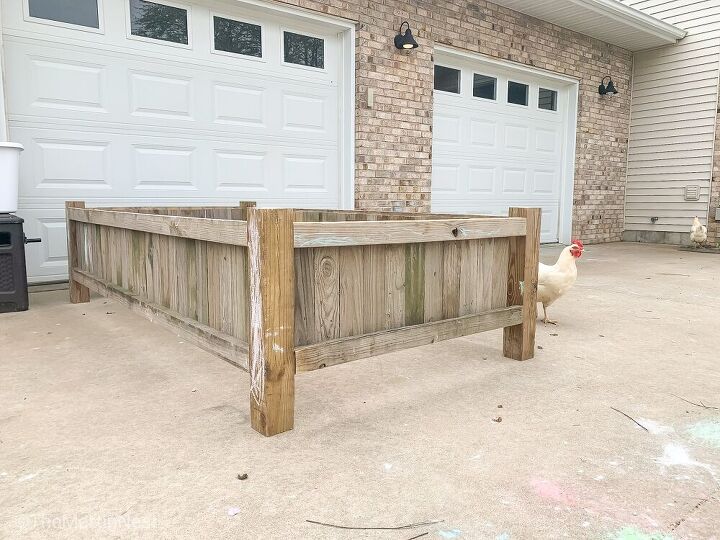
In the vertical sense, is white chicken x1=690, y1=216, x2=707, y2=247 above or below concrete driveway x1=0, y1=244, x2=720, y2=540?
above

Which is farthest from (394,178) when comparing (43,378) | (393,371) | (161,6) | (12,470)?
(12,470)

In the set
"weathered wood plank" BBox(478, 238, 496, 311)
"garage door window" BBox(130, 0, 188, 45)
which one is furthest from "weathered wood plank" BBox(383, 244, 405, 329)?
"garage door window" BBox(130, 0, 188, 45)

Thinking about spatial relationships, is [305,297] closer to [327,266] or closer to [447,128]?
[327,266]

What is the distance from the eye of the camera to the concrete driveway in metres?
1.32

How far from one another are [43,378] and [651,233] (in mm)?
9373

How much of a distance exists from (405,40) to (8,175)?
402 centimetres

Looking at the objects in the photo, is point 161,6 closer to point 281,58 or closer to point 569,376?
point 281,58

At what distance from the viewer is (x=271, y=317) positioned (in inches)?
67.5

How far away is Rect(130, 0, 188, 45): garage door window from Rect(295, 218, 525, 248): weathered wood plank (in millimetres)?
3715

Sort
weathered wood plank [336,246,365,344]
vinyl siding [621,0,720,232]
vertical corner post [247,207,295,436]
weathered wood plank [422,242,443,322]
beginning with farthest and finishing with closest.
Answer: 1. vinyl siding [621,0,720,232]
2. weathered wood plank [422,242,443,322]
3. weathered wood plank [336,246,365,344]
4. vertical corner post [247,207,295,436]

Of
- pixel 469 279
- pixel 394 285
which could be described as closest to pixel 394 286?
pixel 394 285

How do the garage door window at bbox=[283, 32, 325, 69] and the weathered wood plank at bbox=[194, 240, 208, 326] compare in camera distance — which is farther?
the garage door window at bbox=[283, 32, 325, 69]

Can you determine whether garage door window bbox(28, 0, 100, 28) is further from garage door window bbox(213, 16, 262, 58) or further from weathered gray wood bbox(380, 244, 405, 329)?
weathered gray wood bbox(380, 244, 405, 329)

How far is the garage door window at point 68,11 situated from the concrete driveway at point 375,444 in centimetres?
266
